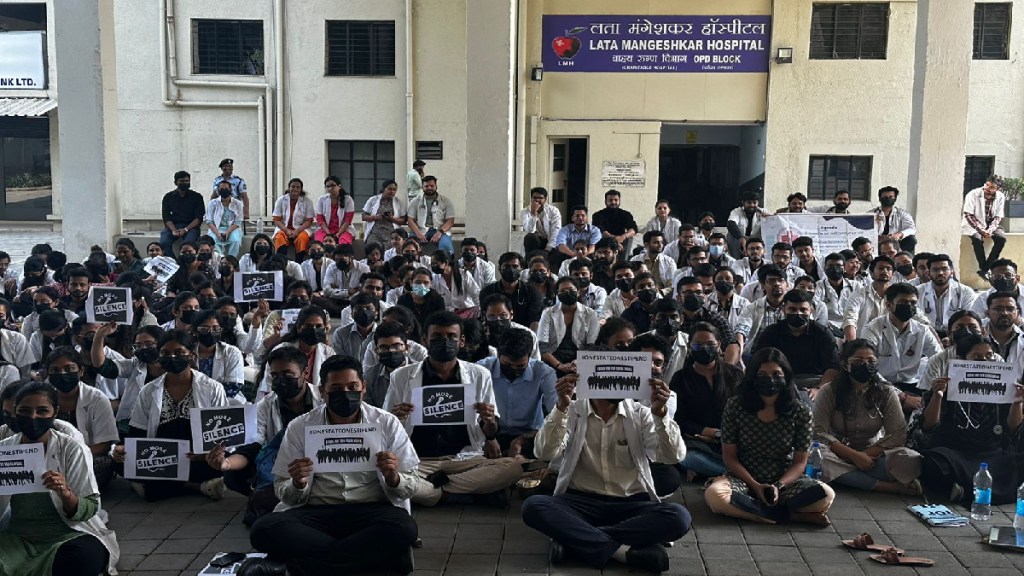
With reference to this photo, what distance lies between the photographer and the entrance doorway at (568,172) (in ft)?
62.4

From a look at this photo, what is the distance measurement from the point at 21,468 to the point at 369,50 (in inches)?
570

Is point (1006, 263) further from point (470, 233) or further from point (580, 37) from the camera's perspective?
point (580, 37)

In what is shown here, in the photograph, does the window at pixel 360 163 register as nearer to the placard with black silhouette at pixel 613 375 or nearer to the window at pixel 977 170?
the window at pixel 977 170

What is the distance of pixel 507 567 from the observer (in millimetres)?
5852

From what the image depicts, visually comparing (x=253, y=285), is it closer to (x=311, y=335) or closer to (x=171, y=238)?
(x=311, y=335)

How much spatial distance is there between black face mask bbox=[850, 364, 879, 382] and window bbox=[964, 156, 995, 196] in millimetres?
12728

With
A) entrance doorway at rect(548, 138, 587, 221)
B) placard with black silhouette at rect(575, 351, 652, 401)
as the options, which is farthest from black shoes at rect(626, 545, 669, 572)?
entrance doorway at rect(548, 138, 587, 221)

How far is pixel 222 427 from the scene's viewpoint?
652 centimetres

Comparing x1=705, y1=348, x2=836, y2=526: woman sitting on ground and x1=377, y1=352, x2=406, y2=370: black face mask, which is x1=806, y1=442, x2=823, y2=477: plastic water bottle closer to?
x1=705, y1=348, x2=836, y2=526: woman sitting on ground

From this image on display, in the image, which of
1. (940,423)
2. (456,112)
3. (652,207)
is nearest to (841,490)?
(940,423)

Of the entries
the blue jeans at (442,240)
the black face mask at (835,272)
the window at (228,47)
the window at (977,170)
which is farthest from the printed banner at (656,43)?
the black face mask at (835,272)

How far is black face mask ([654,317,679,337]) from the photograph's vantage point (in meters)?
8.36

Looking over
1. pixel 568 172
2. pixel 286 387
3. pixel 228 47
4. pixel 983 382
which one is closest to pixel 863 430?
pixel 983 382

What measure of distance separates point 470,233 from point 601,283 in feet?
10.3
